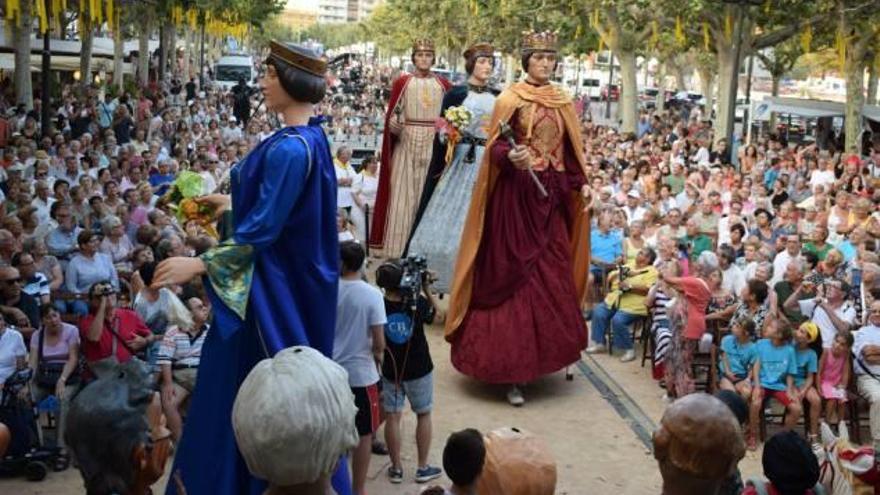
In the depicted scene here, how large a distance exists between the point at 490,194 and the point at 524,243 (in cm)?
43

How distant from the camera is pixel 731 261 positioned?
31.7 feet

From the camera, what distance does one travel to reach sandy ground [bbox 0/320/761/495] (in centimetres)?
648

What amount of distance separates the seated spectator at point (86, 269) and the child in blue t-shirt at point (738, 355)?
4510 mm

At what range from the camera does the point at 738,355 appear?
7.89m

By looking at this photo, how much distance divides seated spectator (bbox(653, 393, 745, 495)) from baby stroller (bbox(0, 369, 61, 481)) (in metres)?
4.66

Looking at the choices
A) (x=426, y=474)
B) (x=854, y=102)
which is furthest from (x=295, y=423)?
(x=854, y=102)

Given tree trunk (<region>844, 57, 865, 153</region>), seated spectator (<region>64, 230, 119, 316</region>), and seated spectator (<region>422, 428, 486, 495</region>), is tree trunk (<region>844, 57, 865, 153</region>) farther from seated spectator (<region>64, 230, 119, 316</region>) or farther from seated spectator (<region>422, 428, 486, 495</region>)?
seated spectator (<region>422, 428, 486, 495</region>)

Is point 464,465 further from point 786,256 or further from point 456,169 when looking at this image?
point 786,256

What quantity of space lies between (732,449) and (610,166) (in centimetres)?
1657

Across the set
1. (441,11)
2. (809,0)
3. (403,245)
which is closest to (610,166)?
(809,0)

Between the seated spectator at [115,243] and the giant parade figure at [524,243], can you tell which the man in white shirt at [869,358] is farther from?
the seated spectator at [115,243]

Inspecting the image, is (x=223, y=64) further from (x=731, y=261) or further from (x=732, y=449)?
(x=732, y=449)

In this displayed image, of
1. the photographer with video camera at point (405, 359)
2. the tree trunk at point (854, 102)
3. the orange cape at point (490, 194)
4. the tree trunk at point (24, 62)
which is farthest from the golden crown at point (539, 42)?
the tree trunk at point (854, 102)

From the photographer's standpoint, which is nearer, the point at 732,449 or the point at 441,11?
the point at 732,449
